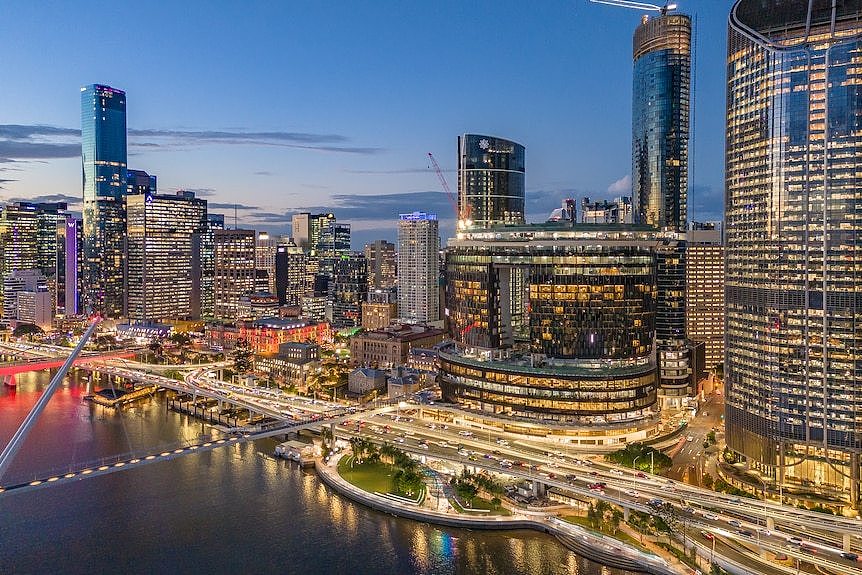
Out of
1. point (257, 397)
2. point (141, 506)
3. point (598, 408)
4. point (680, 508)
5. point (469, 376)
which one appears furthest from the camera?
point (257, 397)

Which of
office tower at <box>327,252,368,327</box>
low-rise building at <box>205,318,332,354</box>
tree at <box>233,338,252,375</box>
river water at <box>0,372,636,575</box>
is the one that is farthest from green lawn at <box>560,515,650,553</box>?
office tower at <box>327,252,368,327</box>

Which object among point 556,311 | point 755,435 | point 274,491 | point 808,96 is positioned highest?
point 808,96

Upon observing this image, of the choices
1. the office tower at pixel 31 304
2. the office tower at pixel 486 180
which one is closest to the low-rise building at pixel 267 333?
the office tower at pixel 486 180

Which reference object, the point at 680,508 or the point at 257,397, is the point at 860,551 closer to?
the point at 680,508

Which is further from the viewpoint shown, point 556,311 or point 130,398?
point 130,398

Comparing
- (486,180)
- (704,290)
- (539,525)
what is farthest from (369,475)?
(486,180)

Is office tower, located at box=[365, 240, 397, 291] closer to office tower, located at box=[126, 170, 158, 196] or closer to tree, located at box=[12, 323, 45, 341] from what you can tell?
office tower, located at box=[126, 170, 158, 196]

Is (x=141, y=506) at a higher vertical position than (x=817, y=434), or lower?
lower

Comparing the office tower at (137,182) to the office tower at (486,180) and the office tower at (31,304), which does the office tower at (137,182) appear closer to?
the office tower at (31,304)

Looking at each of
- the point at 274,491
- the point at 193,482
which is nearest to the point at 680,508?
the point at 274,491
